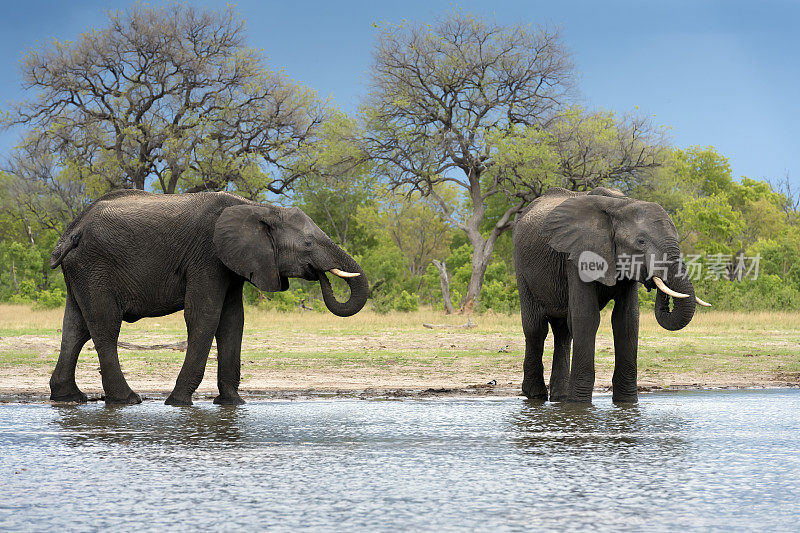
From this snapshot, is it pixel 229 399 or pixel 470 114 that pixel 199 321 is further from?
pixel 470 114

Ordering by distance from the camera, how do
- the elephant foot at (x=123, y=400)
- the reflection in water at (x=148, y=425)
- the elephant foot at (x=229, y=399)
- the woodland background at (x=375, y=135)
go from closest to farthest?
the reflection in water at (x=148, y=425), the elephant foot at (x=123, y=400), the elephant foot at (x=229, y=399), the woodland background at (x=375, y=135)

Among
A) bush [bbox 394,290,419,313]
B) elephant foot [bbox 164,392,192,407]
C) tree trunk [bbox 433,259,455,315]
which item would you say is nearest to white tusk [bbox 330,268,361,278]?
elephant foot [bbox 164,392,192,407]

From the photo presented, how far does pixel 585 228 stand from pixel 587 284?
0.63 metres

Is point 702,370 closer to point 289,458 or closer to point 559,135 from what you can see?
point 289,458

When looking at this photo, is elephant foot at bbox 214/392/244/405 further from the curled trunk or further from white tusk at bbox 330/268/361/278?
white tusk at bbox 330/268/361/278

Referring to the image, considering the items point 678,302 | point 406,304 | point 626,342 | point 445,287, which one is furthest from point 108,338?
point 406,304

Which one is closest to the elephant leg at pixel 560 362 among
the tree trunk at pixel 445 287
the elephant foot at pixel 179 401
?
the elephant foot at pixel 179 401

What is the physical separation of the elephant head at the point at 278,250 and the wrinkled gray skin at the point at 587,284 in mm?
2337

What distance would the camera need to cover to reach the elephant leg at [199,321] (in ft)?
36.8

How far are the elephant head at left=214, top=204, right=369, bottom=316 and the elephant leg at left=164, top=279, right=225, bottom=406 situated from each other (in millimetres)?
401

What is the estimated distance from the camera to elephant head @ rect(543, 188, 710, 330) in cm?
1099

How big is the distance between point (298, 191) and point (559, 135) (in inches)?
928

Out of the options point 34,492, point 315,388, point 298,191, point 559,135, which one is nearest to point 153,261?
point 315,388

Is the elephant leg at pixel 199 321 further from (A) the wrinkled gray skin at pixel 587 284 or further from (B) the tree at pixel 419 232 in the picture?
(B) the tree at pixel 419 232
